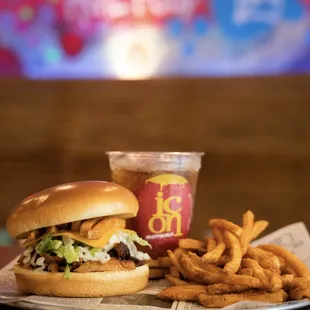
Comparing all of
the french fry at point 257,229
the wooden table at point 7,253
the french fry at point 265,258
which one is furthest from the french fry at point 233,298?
the wooden table at point 7,253

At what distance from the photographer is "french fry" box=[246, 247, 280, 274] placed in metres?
1.54

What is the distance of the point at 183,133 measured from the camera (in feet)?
13.0

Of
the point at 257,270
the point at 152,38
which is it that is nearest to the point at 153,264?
the point at 257,270

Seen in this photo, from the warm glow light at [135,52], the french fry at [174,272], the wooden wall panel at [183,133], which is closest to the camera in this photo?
the french fry at [174,272]

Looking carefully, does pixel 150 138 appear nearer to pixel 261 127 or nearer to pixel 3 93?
pixel 261 127

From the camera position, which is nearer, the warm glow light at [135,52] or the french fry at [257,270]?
the french fry at [257,270]

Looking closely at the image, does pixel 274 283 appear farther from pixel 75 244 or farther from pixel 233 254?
pixel 75 244

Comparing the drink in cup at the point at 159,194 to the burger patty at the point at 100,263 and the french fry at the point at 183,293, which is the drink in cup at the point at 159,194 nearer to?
the burger patty at the point at 100,263

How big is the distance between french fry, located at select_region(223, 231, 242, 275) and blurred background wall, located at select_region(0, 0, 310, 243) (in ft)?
7.07

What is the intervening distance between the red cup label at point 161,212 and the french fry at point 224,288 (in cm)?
41

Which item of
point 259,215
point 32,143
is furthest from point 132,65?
point 259,215

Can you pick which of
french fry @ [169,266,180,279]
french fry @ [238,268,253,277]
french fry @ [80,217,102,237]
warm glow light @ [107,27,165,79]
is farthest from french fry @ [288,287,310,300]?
warm glow light @ [107,27,165,79]

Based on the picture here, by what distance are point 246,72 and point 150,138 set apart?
812mm

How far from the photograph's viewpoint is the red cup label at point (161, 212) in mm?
1843
